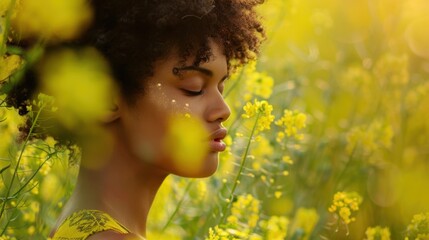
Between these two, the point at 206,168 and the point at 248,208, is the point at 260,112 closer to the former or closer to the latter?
the point at 206,168

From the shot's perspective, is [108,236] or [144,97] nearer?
[108,236]

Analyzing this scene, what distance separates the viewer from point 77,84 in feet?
6.99

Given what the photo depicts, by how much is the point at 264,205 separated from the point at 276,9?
0.73m

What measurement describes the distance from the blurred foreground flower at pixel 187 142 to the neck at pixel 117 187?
0.07 meters

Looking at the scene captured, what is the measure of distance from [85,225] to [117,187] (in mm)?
151

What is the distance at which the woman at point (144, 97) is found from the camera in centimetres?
229

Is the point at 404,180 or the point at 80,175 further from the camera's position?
the point at 404,180

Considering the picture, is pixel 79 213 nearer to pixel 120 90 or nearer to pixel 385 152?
pixel 120 90

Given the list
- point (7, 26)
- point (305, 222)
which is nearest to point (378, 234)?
point (305, 222)

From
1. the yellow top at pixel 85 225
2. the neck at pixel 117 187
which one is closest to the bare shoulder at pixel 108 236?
the yellow top at pixel 85 225

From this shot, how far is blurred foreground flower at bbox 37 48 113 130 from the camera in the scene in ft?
7.04

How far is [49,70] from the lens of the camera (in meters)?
2.35

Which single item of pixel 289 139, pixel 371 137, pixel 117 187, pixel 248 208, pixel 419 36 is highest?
pixel 419 36

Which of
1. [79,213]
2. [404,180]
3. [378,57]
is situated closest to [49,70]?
[79,213]
